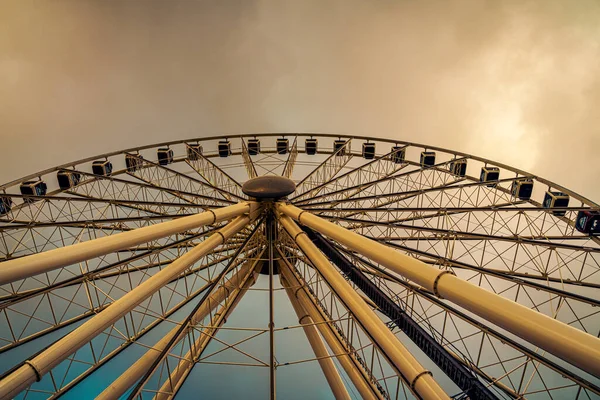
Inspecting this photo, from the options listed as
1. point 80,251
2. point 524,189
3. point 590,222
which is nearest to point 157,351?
point 80,251

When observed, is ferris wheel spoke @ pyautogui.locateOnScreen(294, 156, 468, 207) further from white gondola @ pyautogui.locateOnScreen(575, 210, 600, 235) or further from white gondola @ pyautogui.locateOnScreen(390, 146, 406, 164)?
white gondola @ pyautogui.locateOnScreen(575, 210, 600, 235)

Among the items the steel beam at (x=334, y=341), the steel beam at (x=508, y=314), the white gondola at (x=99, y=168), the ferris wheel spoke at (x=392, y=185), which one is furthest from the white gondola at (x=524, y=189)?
the white gondola at (x=99, y=168)

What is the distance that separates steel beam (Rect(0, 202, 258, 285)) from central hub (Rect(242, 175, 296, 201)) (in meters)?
6.13

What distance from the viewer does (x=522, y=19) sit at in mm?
40969

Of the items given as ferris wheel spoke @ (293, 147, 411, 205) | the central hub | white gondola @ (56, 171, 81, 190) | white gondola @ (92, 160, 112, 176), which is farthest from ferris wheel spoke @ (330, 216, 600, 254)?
white gondola @ (56, 171, 81, 190)

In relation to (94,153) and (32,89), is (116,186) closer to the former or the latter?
(94,153)

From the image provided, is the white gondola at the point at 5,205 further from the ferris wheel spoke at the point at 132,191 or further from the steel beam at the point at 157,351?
the steel beam at the point at 157,351

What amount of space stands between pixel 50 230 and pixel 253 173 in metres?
27.0

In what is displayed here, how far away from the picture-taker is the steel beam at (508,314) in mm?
5871

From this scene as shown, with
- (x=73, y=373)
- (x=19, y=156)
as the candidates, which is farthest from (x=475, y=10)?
(x=73, y=373)

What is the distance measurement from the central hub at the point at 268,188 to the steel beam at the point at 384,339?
5.19 meters

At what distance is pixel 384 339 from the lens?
38.0 ft

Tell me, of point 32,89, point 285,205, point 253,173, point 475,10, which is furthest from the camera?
point 475,10

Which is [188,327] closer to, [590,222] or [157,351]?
[157,351]
